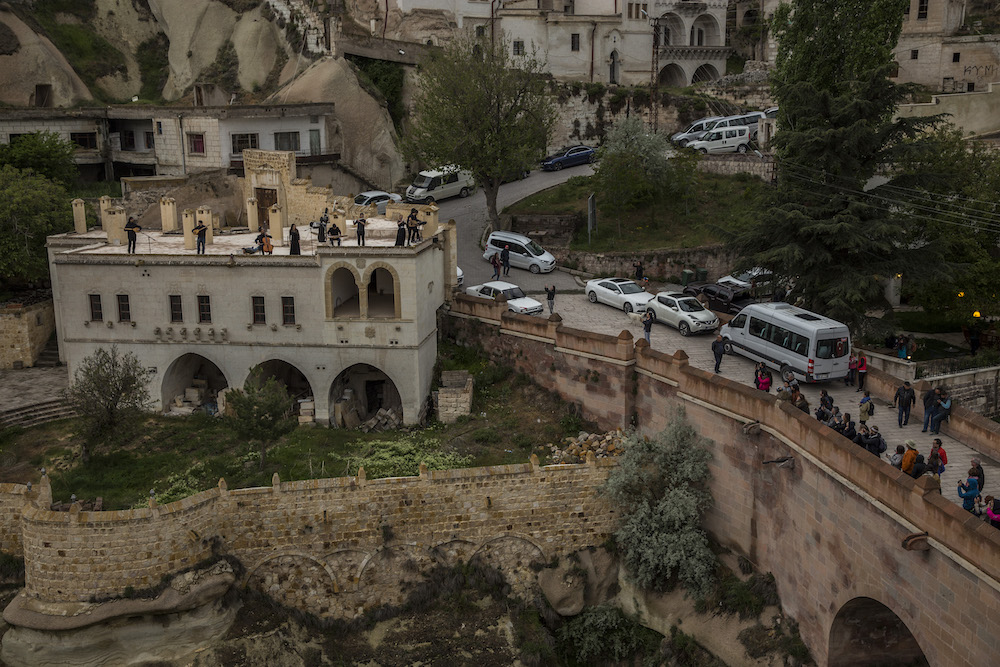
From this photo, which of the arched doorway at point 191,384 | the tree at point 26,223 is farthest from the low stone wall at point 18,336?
the arched doorway at point 191,384

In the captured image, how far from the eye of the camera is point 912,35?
2261 inches

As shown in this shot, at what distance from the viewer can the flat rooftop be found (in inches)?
1424

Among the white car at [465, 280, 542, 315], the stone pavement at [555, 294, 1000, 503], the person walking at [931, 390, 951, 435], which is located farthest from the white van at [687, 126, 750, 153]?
the person walking at [931, 390, 951, 435]

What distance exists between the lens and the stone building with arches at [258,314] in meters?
34.9

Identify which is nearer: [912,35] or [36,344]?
[36,344]

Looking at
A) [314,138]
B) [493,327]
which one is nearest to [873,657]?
[493,327]

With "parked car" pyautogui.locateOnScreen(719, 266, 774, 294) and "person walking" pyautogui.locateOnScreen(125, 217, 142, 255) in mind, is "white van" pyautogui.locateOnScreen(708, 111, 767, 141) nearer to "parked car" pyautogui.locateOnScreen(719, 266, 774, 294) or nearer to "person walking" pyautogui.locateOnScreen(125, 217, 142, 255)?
"parked car" pyautogui.locateOnScreen(719, 266, 774, 294)

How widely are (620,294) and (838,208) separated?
8833mm

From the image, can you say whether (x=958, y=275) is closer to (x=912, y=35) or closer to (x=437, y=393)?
(x=437, y=393)

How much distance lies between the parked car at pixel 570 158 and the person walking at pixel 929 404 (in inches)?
1351

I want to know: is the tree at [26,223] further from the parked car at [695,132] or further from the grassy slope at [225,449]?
the parked car at [695,132]

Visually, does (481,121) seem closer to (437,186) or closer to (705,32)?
(437,186)

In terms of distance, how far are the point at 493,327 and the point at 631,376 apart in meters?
6.81

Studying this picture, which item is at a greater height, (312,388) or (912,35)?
(912,35)
